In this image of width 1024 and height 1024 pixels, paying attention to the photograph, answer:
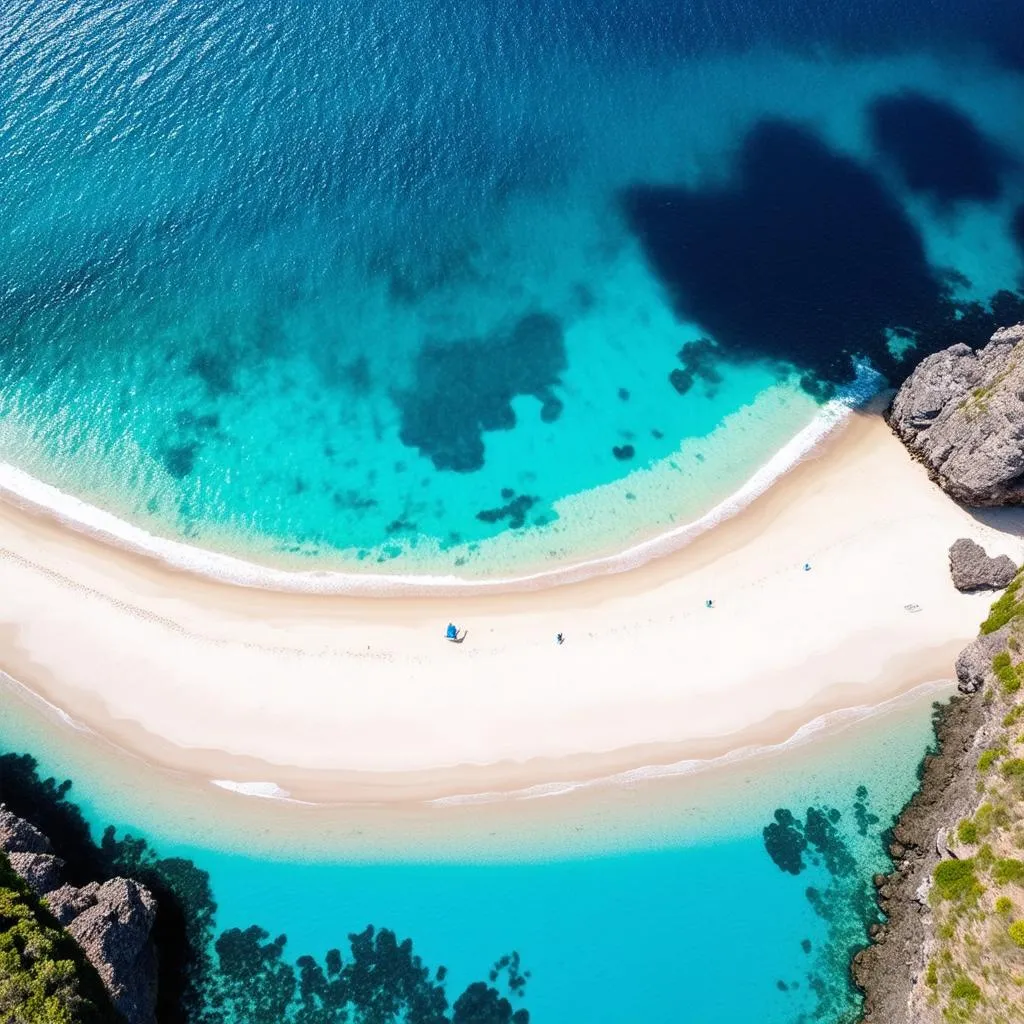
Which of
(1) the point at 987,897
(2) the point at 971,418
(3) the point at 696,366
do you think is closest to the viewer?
(1) the point at 987,897

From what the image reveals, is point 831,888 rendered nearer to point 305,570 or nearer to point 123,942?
point 123,942

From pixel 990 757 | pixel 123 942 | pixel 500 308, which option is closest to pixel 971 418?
pixel 990 757

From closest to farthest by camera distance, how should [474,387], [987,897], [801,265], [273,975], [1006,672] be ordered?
[987,897] < [273,975] < [1006,672] < [474,387] < [801,265]

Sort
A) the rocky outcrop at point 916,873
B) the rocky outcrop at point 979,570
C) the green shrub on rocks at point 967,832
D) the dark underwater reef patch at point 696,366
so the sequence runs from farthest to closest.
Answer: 1. the dark underwater reef patch at point 696,366
2. the rocky outcrop at point 979,570
3. the rocky outcrop at point 916,873
4. the green shrub on rocks at point 967,832

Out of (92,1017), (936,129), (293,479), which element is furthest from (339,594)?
(936,129)

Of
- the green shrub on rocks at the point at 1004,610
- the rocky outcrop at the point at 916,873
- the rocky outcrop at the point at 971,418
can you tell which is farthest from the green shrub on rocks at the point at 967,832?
the rocky outcrop at the point at 971,418

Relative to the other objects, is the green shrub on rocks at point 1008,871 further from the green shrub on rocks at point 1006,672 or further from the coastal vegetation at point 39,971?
the coastal vegetation at point 39,971

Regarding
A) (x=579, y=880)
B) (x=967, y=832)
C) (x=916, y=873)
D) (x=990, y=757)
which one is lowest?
(x=579, y=880)
